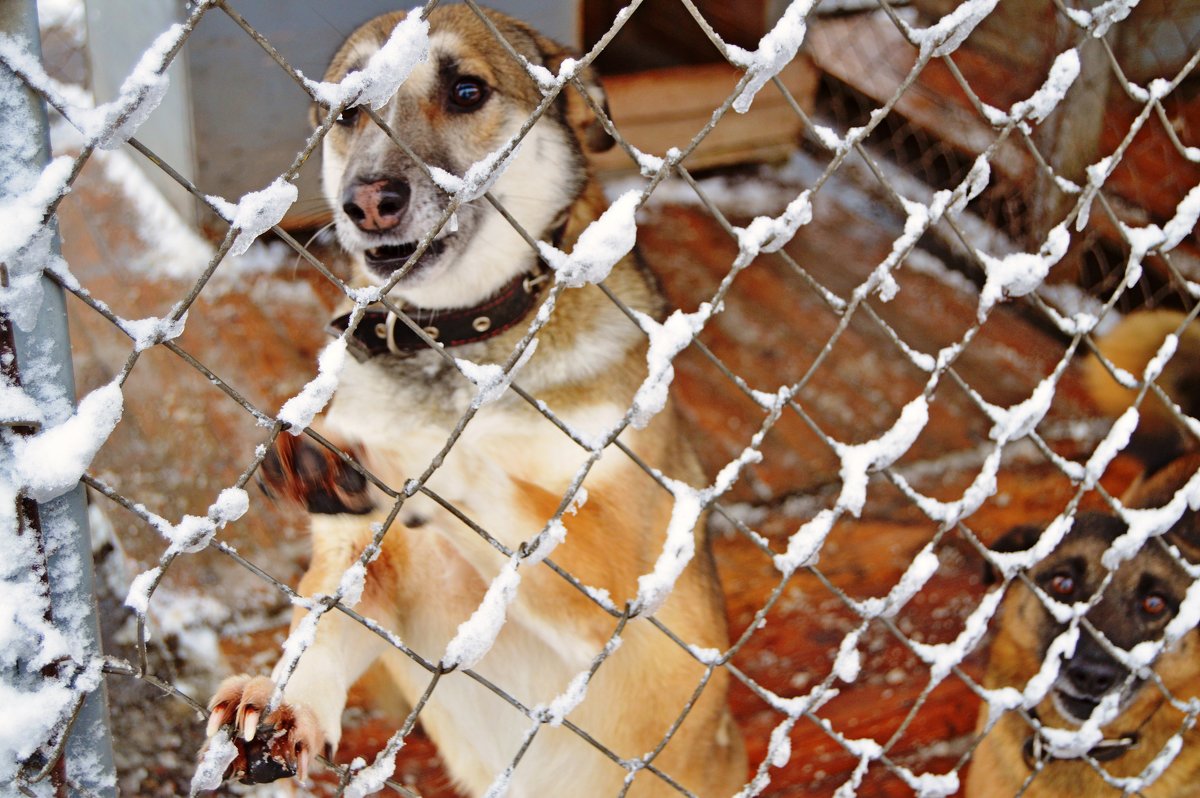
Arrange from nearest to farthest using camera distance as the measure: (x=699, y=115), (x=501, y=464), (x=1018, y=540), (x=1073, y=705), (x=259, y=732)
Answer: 1. (x=259, y=732)
2. (x=501, y=464)
3. (x=1018, y=540)
4. (x=1073, y=705)
5. (x=699, y=115)

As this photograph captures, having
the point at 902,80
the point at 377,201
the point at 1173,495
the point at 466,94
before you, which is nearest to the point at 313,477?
the point at 377,201

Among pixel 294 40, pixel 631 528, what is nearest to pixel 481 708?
pixel 631 528

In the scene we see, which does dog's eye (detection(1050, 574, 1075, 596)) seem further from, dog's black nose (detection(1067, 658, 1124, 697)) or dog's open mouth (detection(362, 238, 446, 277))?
dog's open mouth (detection(362, 238, 446, 277))

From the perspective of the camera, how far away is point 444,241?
169 cm

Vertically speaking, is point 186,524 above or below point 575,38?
below

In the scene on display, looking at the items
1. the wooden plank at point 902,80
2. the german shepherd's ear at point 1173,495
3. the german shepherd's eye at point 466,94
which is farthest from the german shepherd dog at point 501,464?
the wooden plank at point 902,80

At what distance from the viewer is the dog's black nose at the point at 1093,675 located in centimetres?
186

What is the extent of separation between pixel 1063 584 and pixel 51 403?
5.98 feet

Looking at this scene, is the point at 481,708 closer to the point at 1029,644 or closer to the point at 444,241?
the point at 444,241

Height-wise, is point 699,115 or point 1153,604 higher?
point 699,115

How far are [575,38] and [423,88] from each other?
85.1 inches

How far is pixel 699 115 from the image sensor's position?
4.66 meters

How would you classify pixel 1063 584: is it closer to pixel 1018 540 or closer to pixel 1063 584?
pixel 1063 584

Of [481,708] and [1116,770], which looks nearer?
[481,708]
